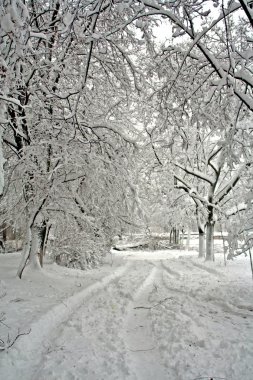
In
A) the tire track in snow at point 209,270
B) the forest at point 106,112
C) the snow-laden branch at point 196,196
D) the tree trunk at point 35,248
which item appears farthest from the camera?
the snow-laden branch at point 196,196

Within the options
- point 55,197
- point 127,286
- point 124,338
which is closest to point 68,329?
point 124,338

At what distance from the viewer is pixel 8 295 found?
25.3 ft

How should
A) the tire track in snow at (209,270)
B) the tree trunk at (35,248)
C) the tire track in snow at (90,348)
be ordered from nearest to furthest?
1. the tire track in snow at (90,348)
2. the tree trunk at (35,248)
3. the tire track in snow at (209,270)

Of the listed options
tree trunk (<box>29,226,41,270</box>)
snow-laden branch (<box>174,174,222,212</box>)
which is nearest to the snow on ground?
tree trunk (<box>29,226,41,270</box>)

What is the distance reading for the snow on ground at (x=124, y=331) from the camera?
4.20m

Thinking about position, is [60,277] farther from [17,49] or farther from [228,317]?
[17,49]

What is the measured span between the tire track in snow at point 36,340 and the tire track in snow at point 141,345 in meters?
1.27

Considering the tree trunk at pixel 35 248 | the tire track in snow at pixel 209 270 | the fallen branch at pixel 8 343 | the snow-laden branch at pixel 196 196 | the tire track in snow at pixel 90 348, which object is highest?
the snow-laden branch at pixel 196 196

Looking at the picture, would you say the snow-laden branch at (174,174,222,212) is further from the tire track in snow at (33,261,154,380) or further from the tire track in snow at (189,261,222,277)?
the tire track in snow at (33,261,154,380)

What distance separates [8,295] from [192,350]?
473cm

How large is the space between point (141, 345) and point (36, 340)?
1632mm

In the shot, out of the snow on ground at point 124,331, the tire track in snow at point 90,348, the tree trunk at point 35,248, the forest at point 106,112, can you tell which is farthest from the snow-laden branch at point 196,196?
the tire track in snow at point 90,348

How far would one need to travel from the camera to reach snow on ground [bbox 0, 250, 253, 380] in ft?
13.8

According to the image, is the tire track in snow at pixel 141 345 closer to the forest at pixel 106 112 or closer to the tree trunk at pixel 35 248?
the forest at pixel 106 112
